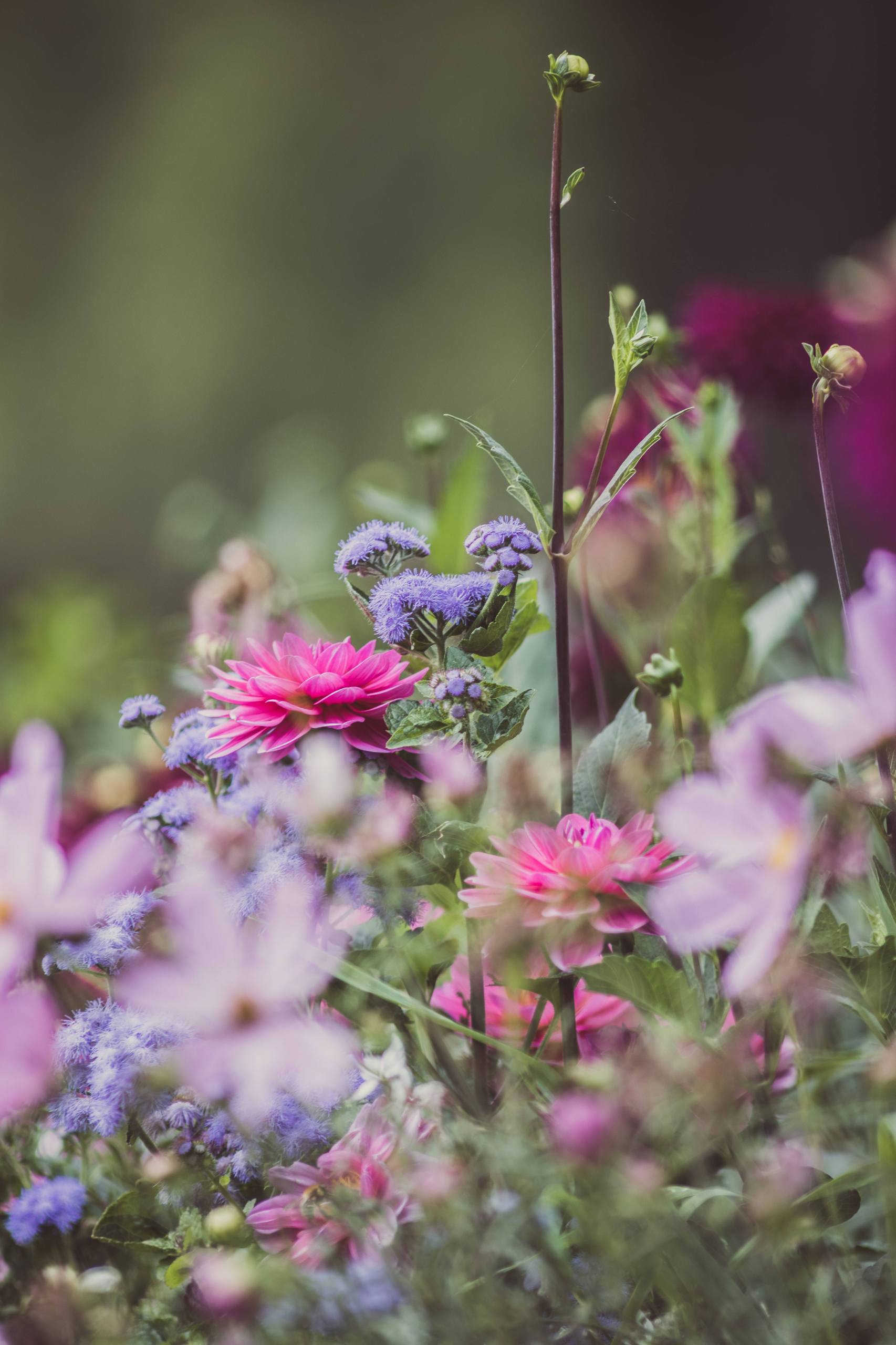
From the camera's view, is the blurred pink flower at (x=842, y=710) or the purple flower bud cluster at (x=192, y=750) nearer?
the blurred pink flower at (x=842, y=710)

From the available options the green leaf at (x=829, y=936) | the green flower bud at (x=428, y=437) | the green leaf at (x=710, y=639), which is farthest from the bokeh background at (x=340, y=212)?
the green leaf at (x=829, y=936)

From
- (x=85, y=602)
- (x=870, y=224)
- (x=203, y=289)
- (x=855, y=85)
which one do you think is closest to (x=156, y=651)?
(x=85, y=602)

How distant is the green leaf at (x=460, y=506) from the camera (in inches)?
18.5

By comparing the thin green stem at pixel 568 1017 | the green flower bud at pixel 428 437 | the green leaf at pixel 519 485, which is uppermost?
the green flower bud at pixel 428 437

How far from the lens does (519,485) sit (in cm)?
26

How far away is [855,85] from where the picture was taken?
1262mm

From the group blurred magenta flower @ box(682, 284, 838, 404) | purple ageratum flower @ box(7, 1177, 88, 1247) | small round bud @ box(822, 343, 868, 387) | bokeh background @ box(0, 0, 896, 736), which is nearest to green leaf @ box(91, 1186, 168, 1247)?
purple ageratum flower @ box(7, 1177, 88, 1247)

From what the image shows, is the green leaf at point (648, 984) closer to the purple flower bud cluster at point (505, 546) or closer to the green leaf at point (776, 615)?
the purple flower bud cluster at point (505, 546)

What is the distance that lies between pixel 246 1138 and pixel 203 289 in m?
1.51

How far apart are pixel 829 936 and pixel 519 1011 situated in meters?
0.10

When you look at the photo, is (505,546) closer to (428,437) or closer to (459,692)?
(459,692)

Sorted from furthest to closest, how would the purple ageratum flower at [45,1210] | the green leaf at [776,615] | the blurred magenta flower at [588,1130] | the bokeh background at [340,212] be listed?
the bokeh background at [340,212]
the green leaf at [776,615]
the purple ageratum flower at [45,1210]
the blurred magenta flower at [588,1130]

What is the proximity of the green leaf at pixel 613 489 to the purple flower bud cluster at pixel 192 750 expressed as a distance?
0.36 feet

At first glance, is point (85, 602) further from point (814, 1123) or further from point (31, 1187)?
point (814, 1123)
